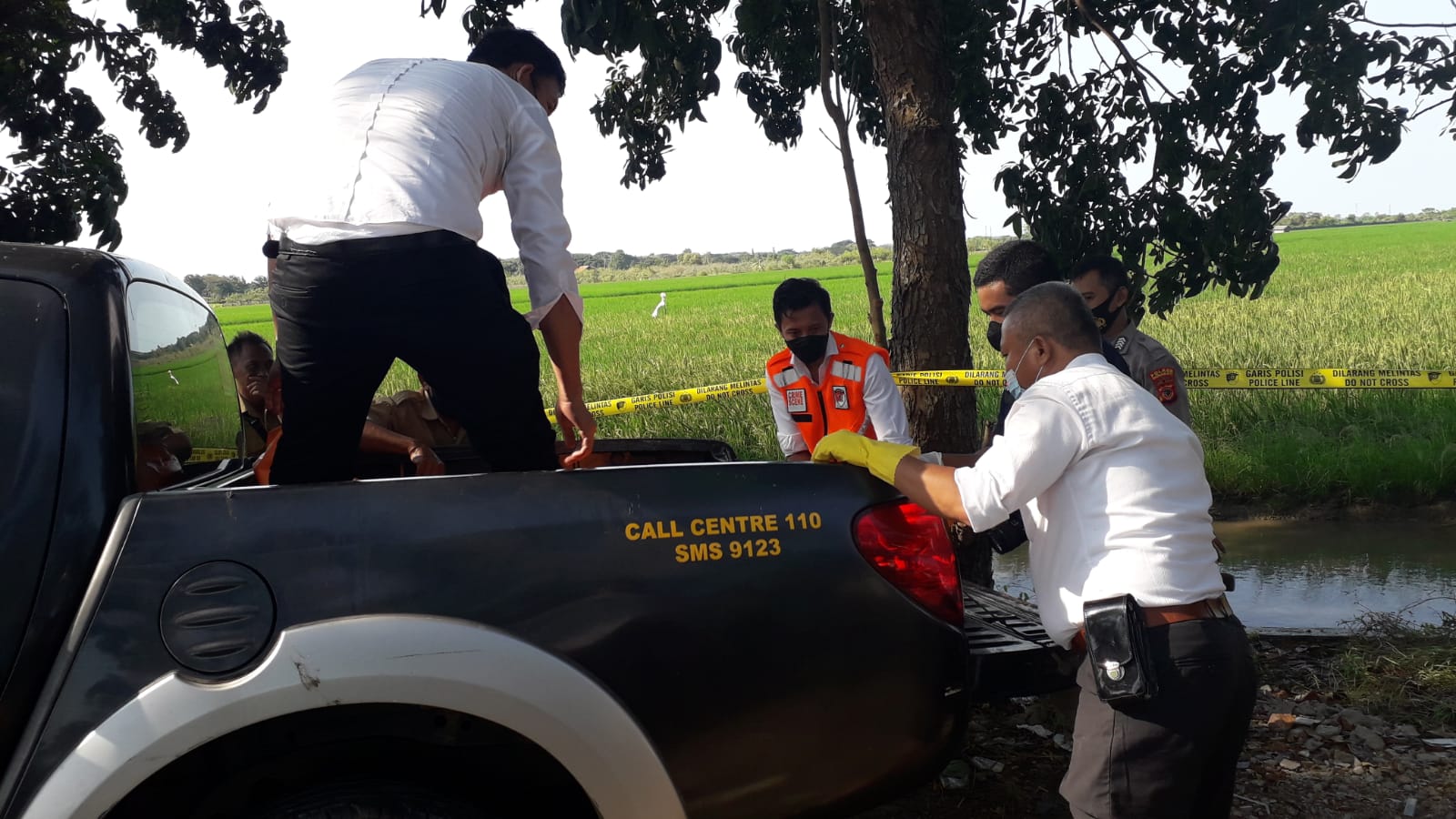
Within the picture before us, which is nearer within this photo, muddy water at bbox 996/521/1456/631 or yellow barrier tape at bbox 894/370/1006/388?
yellow barrier tape at bbox 894/370/1006/388

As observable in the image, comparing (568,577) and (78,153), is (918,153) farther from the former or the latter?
(78,153)

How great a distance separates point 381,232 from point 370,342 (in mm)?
222

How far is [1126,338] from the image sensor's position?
12.8 feet

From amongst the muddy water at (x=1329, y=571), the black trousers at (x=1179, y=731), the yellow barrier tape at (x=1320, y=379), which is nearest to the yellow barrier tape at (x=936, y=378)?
the muddy water at (x=1329, y=571)

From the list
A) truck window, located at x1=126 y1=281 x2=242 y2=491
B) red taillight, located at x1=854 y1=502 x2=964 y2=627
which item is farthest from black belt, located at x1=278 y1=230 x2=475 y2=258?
red taillight, located at x1=854 y1=502 x2=964 y2=627

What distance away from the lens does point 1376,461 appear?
25.2 feet

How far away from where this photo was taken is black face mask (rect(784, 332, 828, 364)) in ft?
14.6

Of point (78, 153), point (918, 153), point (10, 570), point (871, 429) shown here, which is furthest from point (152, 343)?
point (78, 153)

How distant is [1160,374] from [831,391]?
124cm

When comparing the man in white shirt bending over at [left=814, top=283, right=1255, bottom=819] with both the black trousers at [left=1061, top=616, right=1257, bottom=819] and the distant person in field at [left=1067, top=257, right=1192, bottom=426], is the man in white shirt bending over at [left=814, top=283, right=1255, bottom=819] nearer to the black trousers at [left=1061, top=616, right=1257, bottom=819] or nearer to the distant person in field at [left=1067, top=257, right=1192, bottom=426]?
the black trousers at [left=1061, top=616, right=1257, bottom=819]

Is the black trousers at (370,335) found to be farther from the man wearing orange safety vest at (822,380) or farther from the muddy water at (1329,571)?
the muddy water at (1329,571)

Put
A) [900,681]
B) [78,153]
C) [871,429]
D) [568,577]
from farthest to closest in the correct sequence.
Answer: [78,153], [871,429], [900,681], [568,577]

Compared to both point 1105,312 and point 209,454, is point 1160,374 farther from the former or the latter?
point 209,454

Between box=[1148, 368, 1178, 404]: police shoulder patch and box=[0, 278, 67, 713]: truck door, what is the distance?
10.0ft
